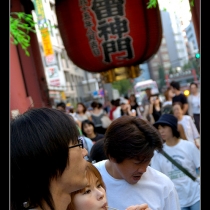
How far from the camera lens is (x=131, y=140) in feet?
8.93

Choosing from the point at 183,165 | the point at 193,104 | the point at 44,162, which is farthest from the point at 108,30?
the point at 44,162

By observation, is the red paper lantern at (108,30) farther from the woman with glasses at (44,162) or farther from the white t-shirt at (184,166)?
the woman with glasses at (44,162)

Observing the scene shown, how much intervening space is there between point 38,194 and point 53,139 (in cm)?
20

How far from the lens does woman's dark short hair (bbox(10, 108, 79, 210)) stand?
1.52 metres

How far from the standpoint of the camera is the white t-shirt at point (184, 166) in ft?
13.4

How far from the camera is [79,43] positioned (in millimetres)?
7559

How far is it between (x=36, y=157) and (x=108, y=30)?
19.4ft

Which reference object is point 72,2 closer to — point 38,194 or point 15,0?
point 15,0

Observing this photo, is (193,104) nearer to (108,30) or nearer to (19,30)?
(108,30)

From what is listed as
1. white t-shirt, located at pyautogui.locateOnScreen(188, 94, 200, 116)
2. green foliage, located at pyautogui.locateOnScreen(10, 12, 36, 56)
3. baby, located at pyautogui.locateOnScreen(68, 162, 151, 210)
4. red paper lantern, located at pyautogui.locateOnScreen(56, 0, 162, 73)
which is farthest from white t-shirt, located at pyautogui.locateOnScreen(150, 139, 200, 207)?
white t-shirt, located at pyautogui.locateOnScreen(188, 94, 200, 116)

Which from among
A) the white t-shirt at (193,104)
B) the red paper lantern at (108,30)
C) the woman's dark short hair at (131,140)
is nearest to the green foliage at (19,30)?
the red paper lantern at (108,30)

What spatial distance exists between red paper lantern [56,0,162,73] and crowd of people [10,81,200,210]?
8.57 feet

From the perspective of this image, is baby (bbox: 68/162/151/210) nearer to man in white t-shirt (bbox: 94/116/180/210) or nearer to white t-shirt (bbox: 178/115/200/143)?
man in white t-shirt (bbox: 94/116/180/210)

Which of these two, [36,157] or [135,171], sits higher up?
[36,157]
